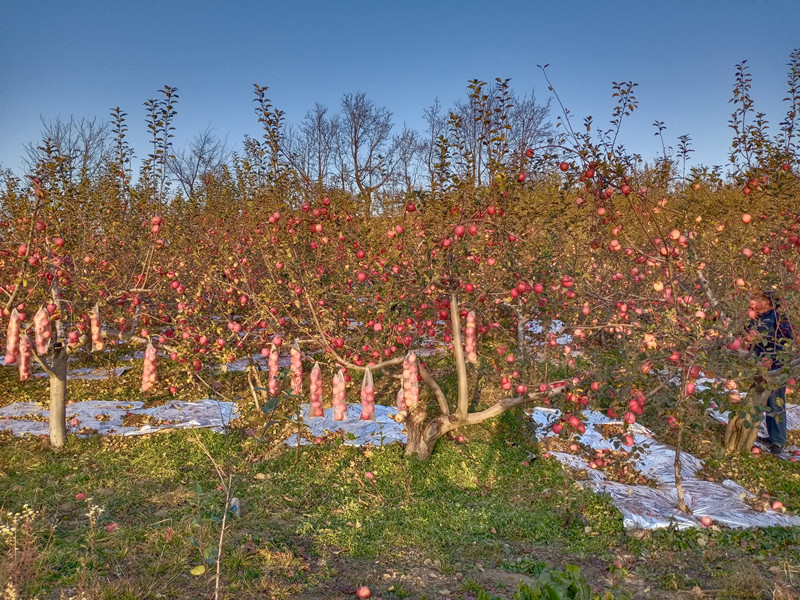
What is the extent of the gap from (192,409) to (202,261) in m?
1.98

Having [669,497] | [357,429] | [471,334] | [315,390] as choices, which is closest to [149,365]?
[315,390]

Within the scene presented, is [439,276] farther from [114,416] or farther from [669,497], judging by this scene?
[114,416]

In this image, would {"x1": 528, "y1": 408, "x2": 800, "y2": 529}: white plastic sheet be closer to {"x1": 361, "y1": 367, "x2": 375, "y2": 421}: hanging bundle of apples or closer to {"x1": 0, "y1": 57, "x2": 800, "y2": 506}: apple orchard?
{"x1": 0, "y1": 57, "x2": 800, "y2": 506}: apple orchard

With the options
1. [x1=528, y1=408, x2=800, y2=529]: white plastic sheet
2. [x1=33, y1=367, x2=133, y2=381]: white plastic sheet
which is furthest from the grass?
[x1=33, y1=367, x2=133, y2=381]: white plastic sheet

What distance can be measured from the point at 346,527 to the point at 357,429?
2.16m

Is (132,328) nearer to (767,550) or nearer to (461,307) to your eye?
(461,307)

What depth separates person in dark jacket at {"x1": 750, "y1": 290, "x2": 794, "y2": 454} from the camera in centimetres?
475

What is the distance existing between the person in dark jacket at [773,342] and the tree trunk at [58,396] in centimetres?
667

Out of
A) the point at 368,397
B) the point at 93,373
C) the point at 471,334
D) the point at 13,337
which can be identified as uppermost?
the point at 13,337

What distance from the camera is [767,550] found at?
153 inches

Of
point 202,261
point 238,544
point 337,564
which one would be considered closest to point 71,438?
point 202,261

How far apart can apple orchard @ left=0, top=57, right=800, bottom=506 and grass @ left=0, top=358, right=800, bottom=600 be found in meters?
0.61

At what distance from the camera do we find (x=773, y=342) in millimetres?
5164

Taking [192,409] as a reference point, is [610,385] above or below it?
above
